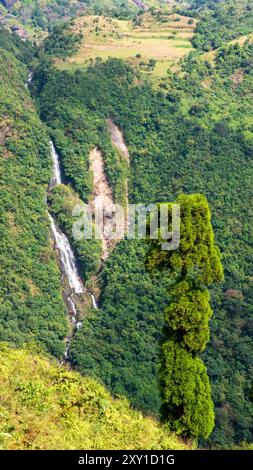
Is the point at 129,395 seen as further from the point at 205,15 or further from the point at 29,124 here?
the point at 205,15

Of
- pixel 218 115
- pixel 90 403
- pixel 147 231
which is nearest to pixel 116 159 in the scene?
pixel 218 115

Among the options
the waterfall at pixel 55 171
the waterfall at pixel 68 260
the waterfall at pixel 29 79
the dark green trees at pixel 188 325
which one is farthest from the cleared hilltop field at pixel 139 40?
the dark green trees at pixel 188 325

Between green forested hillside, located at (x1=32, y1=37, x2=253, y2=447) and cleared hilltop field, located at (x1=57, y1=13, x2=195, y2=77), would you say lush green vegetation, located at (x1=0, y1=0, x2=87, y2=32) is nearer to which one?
cleared hilltop field, located at (x1=57, y1=13, x2=195, y2=77)

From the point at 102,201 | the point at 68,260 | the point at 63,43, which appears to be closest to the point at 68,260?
the point at 68,260

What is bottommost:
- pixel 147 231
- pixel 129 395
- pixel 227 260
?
pixel 129 395

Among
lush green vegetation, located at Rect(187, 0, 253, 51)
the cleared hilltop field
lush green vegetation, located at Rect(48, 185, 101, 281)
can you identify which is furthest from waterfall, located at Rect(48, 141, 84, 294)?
lush green vegetation, located at Rect(187, 0, 253, 51)

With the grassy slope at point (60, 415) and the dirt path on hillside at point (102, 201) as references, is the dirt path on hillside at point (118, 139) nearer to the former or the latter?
the dirt path on hillside at point (102, 201)
